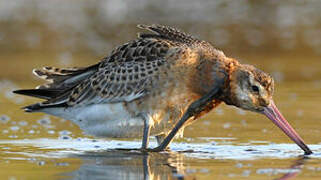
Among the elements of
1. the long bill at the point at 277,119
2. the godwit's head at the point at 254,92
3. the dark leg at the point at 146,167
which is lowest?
the dark leg at the point at 146,167

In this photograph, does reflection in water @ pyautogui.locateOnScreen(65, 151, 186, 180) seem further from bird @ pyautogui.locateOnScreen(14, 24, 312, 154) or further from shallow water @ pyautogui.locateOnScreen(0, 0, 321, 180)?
bird @ pyautogui.locateOnScreen(14, 24, 312, 154)

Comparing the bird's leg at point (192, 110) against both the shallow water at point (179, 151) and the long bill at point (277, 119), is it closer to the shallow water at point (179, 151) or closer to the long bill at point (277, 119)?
the shallow water at point (179, 151)

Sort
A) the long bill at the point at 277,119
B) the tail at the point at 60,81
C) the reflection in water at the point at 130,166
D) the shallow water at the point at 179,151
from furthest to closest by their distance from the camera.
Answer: the tail at the point at 60,81
the long bill at the point at 277,119
the shallow water at the point at 179,151
the reflection in water at the point at 130,166

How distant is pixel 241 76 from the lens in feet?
34.6

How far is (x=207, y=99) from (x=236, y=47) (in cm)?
1389

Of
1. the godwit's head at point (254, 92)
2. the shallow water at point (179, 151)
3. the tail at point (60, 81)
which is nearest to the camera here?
the shallow water at point (179, 151)

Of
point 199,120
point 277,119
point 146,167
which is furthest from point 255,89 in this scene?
point 199,120

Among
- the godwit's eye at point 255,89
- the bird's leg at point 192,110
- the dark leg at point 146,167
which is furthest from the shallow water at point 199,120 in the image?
the godwit's eye at point 255,89

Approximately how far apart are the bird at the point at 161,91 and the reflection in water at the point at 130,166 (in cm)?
50

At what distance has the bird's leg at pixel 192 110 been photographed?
35.0 ft

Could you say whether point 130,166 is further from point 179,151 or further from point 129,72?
point 129,72

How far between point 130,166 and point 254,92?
6.24ft

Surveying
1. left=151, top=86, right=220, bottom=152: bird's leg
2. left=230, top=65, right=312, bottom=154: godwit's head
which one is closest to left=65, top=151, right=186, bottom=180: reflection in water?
left=151, top=86, right=220, bottom=152: bird's leg

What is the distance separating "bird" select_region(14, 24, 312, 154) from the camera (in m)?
10.6
